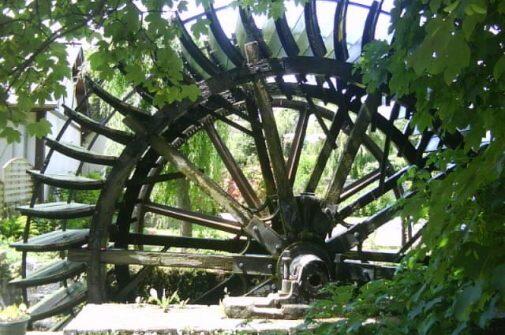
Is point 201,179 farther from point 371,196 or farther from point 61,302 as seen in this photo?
point 61,302

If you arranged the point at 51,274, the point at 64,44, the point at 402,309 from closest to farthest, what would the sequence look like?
the point at 64,44 < the point at 402,309 < the point at 51,274

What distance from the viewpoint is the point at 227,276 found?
7.76m

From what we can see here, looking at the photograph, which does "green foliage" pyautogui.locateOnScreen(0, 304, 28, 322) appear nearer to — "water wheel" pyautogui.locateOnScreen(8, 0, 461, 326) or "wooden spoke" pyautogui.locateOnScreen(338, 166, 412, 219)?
"water wheel" pyautogui.locateOnScreen(8, 0, 461, 326)

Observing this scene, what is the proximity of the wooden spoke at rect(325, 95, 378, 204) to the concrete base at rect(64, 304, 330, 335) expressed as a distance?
65.8 inches

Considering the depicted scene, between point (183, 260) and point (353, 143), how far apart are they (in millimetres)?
2174

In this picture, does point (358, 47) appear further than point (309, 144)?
No

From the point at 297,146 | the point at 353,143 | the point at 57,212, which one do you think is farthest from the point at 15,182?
the point at 353,143

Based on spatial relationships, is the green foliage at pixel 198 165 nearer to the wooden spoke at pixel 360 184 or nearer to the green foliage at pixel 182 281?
the green foliage at pixel 182 281

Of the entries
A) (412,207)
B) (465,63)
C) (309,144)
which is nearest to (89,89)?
(412,207)

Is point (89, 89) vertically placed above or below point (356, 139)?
above

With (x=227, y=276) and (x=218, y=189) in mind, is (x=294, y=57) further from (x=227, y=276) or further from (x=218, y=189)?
(x=227, y=276)

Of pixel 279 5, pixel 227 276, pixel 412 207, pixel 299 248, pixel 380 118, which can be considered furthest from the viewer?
pixel 227 276

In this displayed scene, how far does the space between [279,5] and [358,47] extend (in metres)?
2.13

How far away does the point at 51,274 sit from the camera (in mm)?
6367
